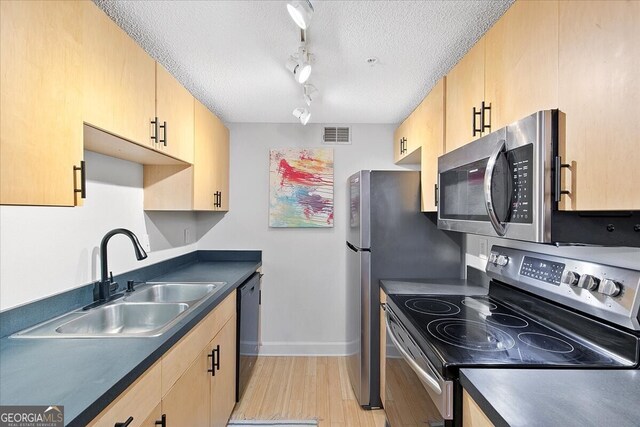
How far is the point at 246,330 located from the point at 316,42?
1.99 meters

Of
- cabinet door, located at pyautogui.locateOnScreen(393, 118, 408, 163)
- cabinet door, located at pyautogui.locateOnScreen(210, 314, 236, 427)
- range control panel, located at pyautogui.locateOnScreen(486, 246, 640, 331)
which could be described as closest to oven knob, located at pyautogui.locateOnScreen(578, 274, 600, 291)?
range control panel, located at pyautogui.locateOnScreen(486, 246, 640, 331)

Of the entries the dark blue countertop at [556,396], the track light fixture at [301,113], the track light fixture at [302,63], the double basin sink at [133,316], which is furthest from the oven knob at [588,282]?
the track light fixture at [301,113]

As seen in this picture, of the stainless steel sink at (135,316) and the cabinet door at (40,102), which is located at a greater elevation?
the cabinet door at (40,102)

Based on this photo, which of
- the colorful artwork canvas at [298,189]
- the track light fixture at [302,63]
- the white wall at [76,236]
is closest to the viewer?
the white wall at [76,236]

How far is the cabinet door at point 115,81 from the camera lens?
1245mm

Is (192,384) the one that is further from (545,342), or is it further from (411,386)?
(545,342)

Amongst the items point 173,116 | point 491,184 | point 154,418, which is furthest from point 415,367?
point 173,116

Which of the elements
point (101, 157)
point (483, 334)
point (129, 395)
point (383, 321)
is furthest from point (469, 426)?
point (101, 157)

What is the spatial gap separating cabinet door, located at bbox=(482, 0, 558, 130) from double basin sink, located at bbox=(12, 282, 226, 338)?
1.61 metres

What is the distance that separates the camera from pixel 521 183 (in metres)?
1.13

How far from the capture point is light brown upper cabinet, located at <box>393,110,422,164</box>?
2.48 meters

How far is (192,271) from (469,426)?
226cm

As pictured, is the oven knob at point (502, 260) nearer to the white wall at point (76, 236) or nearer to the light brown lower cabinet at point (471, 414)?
the light brown lower cabinet at point (471, 414)

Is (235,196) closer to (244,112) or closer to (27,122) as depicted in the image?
(244,112)
